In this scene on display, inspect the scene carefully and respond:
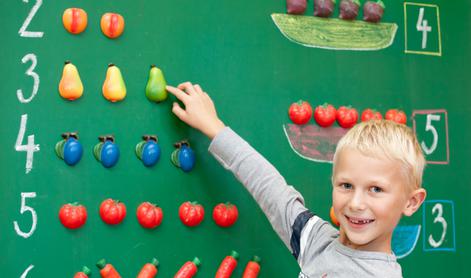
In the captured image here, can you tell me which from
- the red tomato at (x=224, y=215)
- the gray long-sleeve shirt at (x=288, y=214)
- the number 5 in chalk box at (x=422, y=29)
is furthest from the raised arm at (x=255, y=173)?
the number 5 in chalk box at (x=422, y=29)

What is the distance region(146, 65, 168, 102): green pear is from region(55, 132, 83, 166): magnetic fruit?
183 mm

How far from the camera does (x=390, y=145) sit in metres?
1.03

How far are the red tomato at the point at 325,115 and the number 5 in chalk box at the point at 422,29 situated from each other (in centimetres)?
28

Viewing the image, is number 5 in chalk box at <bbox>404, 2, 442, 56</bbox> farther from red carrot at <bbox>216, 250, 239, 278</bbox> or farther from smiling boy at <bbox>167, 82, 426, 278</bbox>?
red carrot at <bbox>216, 250, 239, 278</bbox>

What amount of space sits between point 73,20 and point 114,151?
0.29 m

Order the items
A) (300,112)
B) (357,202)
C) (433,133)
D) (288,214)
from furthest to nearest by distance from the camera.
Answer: (433,133), (300,112), (288,214), (357,202)

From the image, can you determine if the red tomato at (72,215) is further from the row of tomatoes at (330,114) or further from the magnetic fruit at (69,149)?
the row of tomatoes at (330,114)

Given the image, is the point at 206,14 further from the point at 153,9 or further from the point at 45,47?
the point at 45,47

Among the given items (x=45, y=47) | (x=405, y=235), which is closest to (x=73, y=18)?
(x=45, y=47)

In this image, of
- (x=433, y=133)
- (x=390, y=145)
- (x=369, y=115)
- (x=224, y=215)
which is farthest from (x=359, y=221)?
(x=433, y=133)

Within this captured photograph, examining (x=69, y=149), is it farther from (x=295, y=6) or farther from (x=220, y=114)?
(x=295, y=6)

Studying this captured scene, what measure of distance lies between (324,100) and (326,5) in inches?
9.2

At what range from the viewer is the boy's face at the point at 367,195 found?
3.35 feet

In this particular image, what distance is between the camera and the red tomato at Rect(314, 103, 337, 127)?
55.2 inches
